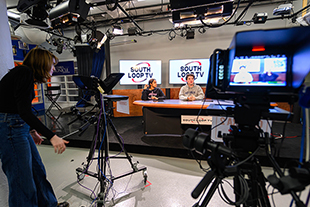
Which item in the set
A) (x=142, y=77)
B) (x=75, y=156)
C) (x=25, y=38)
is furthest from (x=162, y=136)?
(x=25, y=38)

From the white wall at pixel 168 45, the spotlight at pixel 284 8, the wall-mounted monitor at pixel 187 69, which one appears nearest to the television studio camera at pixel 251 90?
the spotlight at pixel 284 8

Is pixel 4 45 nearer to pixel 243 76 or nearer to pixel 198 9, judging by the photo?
pixel 243 76

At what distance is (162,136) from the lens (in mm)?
2830

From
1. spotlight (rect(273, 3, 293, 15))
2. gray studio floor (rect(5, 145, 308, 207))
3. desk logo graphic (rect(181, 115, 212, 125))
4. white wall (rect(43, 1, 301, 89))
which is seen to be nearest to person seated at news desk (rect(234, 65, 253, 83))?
gray studio floor (rect(5, 145, 308, 207))

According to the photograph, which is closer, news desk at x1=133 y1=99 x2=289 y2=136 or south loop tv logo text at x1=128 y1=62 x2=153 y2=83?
news desk at x1=133 y1=99 x2=289 y2=136

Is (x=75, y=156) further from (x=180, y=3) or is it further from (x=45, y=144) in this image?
(x=180, y=3)

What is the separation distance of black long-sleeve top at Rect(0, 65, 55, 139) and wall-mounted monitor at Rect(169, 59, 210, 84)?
4411 millimetres

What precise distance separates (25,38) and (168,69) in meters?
4.02

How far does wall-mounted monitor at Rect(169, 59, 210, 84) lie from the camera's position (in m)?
4.74

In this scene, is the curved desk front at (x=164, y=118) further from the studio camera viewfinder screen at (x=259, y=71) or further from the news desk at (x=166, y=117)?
the studio camera viewfinder screen at (x=259, y=71)

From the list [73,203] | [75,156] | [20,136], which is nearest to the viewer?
[20,136]

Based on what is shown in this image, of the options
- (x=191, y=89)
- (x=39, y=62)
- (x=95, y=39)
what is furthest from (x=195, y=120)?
(x=95, y=39)

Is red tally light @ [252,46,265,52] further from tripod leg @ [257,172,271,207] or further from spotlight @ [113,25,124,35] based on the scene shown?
spotlight @ [113,25,124,35]

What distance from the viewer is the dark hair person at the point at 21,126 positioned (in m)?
0.91
